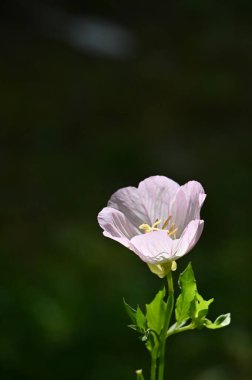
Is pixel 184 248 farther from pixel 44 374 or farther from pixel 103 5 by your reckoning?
pixel 103 5

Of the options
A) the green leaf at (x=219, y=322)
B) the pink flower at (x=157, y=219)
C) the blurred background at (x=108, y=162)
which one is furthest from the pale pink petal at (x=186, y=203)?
the blurred background at (x=108, y=162)

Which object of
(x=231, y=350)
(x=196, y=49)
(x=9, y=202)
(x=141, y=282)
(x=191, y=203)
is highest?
(x=196, y=49)

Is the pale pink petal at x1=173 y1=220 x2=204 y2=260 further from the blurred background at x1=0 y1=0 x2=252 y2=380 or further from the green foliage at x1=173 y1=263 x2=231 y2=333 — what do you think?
the blurred background at x1=0 y1=0 x2=252 y2=380

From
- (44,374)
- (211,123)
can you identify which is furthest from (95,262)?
(211,123)

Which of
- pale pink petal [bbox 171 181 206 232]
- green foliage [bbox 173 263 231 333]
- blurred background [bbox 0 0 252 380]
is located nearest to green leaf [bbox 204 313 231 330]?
green foliage [bbox 173 263 231 333]

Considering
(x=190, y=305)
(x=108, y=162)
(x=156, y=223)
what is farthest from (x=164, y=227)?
(x=108, y=162)
